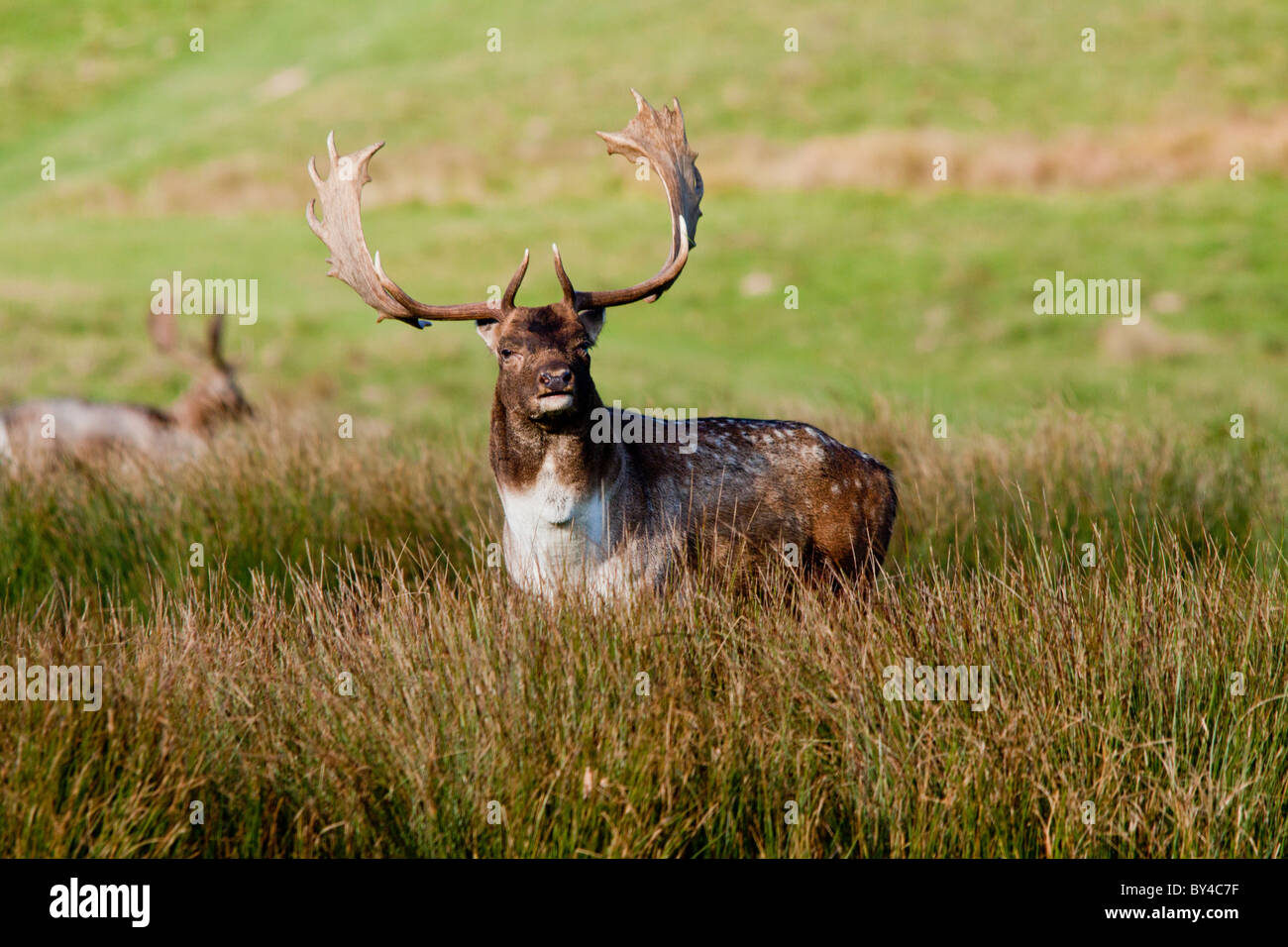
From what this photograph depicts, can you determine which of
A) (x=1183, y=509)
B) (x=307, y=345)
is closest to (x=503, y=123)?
(x=307, y=345)

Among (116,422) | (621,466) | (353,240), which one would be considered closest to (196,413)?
(116,422)

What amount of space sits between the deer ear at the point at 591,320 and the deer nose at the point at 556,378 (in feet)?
2.12

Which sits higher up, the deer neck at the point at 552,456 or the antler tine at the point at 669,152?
the antler tine at the point at 669,152

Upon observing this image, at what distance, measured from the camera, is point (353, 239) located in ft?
21.5

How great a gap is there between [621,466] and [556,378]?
69 cm

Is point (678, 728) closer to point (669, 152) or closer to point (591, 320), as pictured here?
point (591, 320)

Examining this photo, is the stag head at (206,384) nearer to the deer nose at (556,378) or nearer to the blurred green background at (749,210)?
the blurred green background at (749,210)

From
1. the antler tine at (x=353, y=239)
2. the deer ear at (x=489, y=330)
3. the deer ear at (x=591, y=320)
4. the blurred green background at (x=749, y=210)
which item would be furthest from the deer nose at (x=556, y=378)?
the blurred green background at (x=749, y=210)

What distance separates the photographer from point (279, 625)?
551 cm

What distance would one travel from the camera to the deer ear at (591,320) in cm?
621

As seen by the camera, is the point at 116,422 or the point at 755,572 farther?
the point at 116,422

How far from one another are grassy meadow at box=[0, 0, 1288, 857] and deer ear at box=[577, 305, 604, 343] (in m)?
1.13

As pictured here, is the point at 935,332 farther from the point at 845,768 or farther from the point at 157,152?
the point at 157,152
